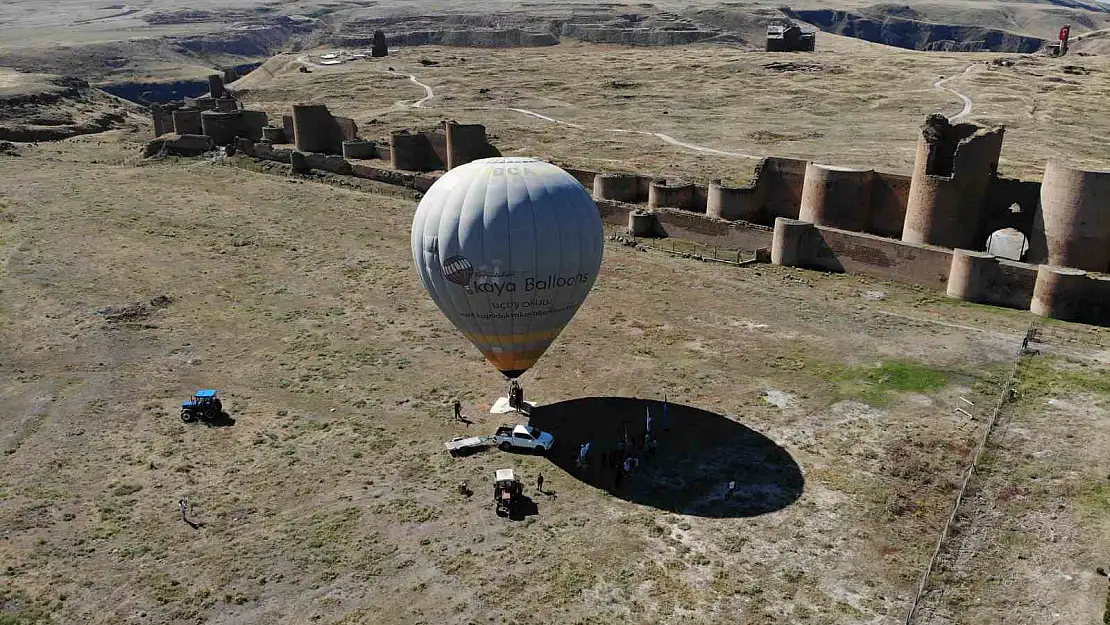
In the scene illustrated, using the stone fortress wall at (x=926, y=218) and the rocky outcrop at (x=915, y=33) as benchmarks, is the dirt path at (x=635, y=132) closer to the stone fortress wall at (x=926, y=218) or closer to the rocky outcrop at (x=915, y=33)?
the stone fortress wall at (x=926, y=218)

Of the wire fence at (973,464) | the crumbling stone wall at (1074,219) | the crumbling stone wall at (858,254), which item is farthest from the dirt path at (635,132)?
the wire fence at (973,464)

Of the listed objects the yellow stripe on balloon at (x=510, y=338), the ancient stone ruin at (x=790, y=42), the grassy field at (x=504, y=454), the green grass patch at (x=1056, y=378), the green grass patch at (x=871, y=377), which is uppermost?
the ancient stone ruin at (x=790, y=42)

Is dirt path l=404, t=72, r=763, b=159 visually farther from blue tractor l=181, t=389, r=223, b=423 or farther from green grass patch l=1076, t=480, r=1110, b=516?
blue tractor l=181, t=389, r=223, b=423

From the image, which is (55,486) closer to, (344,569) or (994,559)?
(344,569)

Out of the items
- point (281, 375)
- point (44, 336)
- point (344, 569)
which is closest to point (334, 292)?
point (281, 375)

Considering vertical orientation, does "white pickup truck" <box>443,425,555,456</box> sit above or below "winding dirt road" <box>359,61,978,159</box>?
below

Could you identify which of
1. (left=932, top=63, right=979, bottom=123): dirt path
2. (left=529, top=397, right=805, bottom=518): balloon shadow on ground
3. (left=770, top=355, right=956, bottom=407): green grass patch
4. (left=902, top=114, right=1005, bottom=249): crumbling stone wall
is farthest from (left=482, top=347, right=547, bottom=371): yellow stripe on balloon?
(left=932, top=63, right=979, bottom=123): dirt path

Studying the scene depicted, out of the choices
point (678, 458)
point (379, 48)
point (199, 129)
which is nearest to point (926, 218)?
point (678, 458)
